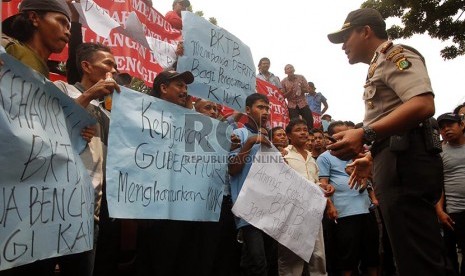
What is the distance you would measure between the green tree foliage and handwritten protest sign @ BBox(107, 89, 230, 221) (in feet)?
30.0

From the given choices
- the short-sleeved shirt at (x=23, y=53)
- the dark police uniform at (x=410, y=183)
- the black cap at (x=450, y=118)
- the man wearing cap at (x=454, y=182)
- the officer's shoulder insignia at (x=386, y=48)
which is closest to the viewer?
the dark police uniform at (x=410, y=183)

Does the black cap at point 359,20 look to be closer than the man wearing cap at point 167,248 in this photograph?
Yes

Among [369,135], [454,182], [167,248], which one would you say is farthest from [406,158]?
[454,182]

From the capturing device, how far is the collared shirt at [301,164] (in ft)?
16.8

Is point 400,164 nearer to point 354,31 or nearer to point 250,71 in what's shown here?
point 354,31

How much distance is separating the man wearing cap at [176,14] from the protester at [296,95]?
3748 millimetres

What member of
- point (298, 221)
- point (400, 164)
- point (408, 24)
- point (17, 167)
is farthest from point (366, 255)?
point (408, 24)

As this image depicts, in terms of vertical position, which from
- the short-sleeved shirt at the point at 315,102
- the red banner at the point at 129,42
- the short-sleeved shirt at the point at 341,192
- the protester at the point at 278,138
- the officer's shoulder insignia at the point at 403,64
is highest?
the short-sleeved shirt at the point at 315,102

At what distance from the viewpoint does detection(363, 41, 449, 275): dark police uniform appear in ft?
7.38

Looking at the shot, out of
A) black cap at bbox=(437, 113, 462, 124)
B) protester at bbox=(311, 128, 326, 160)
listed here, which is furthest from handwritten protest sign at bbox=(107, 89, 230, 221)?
protester at bbox=(311, 128, 326, 160)

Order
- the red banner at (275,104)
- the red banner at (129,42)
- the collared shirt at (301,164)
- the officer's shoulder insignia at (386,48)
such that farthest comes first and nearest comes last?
1. the red banner at (275,104)
2. the collared shirt at (301,164)
3. the red banner at (129,42)
4. the officer's shoulder insignia at (386,48)

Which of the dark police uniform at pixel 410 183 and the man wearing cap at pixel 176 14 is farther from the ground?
the man wearing cap at pixel 176 14

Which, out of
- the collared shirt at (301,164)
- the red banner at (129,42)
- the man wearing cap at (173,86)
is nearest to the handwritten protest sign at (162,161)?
the man wearing cap at (173,86)

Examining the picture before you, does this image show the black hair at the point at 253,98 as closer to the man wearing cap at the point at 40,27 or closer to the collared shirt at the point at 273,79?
the man wearing cap at the point at 40,27
